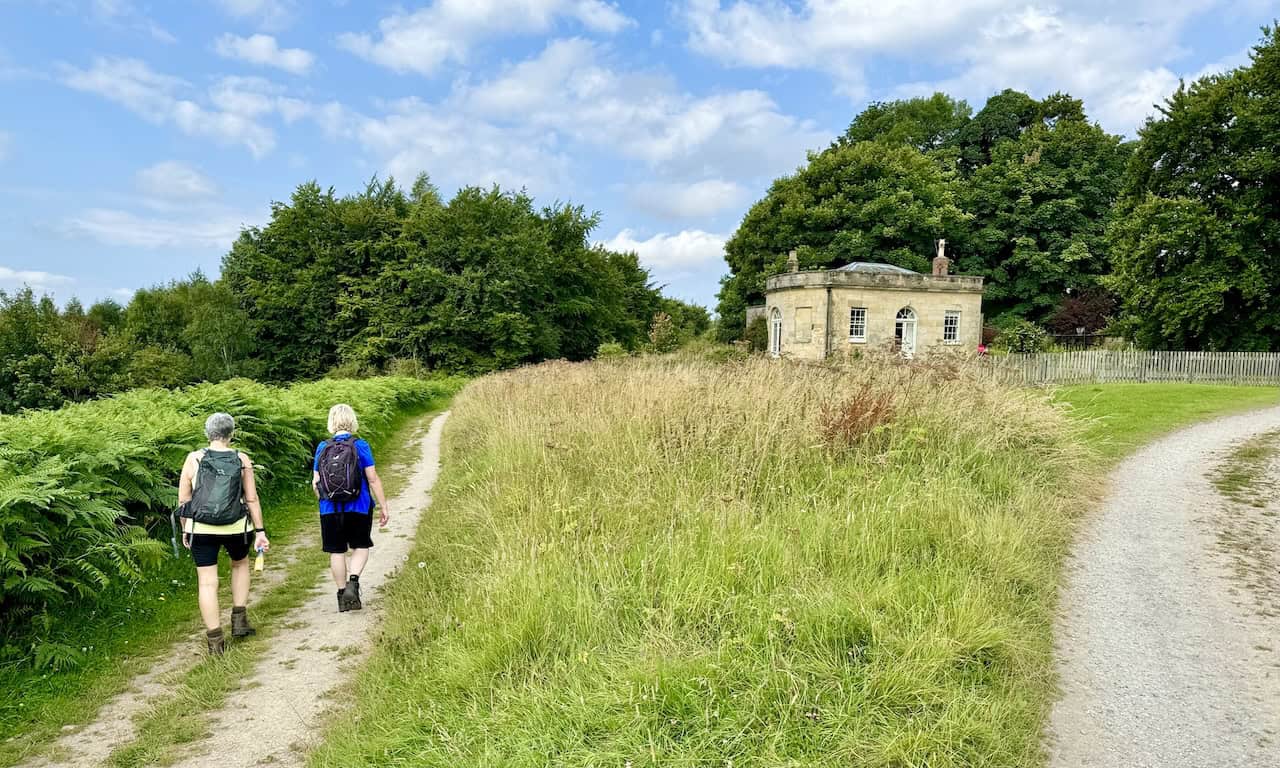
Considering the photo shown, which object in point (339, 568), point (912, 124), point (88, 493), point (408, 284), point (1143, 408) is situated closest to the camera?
point (88, 493)

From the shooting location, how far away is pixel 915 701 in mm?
3127

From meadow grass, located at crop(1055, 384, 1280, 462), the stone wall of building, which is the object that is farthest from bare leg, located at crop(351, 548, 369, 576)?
the stone wall of building

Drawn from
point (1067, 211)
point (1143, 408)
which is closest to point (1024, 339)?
point (1067, 211)

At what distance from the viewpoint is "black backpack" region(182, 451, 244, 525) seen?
458 cm

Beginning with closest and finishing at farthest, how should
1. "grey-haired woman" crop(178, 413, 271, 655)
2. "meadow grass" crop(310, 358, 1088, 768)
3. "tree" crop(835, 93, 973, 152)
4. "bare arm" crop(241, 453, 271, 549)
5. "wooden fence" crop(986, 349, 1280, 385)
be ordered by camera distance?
"meadow grass" crop(310, 358, 1088, 768)
"grey-haired woman" crop(178, 413, 271, 655)
"bare arm" crop(241, 453, 271, 549)
"wooden fence" crop(986, 349, 1280, 385)
"tree" crop(835, 93, 973, 152)

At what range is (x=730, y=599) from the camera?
153 inches

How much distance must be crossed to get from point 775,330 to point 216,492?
106 feet

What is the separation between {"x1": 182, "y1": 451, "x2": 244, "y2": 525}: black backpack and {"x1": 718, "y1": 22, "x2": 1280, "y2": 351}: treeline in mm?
31516

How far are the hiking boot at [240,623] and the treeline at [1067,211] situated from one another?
104 feet

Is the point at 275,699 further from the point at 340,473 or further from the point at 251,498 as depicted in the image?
the point at 340,473

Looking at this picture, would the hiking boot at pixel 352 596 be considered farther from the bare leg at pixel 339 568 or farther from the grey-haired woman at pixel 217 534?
the grey-haired woman at pixel 217 534

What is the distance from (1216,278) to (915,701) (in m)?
30.4

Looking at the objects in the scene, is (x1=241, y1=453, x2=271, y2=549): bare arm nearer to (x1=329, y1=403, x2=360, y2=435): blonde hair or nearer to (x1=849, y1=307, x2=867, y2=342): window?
(x1=329, y1=403, x2=360, y2=435): blonde hair

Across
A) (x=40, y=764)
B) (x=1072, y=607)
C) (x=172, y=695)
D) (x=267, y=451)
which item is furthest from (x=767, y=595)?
(x=267, y=451)
